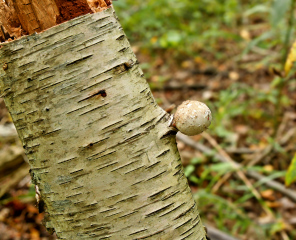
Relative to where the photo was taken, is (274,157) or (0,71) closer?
(0,71)

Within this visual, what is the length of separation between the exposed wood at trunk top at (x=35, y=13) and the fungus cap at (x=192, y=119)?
435mm

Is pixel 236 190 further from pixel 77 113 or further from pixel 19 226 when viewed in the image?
pixel 77 113

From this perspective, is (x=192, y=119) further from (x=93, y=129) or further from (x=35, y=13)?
(x=35, y=13)

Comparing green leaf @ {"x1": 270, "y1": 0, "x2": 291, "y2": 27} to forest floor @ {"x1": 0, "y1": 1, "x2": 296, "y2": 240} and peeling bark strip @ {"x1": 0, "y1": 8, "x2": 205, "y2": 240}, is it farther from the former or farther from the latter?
peeling bark strip @ {"x1": 0, "y1": 8, "x2": 205, "y2": 240}

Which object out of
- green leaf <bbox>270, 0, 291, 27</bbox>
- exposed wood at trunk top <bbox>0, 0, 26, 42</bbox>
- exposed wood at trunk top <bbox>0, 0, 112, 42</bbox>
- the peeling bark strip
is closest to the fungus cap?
the peeling bark strip

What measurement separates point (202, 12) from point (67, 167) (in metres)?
5.05

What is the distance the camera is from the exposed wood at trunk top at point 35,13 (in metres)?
0.89

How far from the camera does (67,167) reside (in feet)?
2.87


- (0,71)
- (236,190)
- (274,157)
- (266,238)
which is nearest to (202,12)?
(274,157)

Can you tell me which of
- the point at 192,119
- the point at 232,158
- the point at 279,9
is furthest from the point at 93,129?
the point at 232,158

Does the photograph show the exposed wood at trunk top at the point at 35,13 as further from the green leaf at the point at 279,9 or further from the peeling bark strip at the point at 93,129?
the green leaf at the point at 279,9

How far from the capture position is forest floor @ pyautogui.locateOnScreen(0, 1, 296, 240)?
221 centimetres

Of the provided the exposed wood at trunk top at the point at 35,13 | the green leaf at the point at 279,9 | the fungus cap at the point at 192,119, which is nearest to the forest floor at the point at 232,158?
the green leaf at the point at 279,9

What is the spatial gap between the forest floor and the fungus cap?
86 cm
